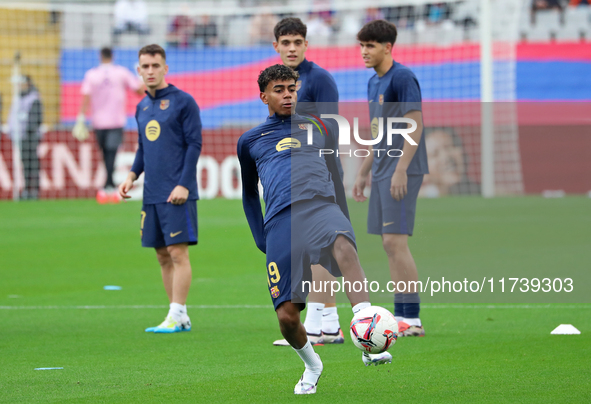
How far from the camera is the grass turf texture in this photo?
4.41 m

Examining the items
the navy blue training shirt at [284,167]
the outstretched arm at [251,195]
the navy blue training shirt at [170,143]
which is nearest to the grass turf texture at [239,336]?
the outstretched arm at [251,195]

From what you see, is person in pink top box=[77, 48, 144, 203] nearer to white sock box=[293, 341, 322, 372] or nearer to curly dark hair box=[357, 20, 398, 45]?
curly dark hair box=[357, 20, 398, 45]

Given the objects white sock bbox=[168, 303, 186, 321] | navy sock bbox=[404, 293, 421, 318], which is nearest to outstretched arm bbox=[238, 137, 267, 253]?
navy sock bbox=[404, 293, 421, 318]

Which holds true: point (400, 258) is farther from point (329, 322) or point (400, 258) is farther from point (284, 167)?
point (284, 167)

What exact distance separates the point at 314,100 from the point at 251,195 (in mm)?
1352

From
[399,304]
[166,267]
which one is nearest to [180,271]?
[166,267]

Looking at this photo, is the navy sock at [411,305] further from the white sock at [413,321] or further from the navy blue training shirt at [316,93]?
the navy blue training shirt at [316,93]

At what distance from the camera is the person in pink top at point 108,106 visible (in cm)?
1633

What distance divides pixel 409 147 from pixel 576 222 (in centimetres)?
802

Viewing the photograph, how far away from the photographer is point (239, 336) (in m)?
6.01

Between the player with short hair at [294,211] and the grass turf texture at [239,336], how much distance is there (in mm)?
415

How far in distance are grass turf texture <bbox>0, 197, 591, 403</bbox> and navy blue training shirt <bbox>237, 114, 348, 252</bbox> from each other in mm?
924

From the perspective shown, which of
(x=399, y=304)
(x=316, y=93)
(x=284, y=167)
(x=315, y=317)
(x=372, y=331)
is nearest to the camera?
(x=372, y=331)

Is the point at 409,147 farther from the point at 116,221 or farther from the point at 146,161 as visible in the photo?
the point at 116,221
